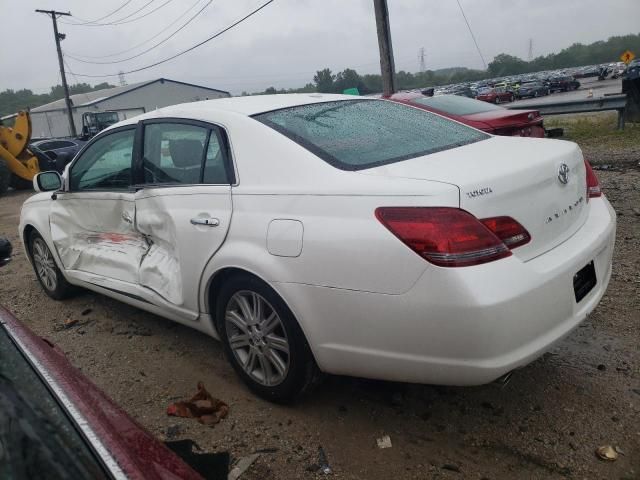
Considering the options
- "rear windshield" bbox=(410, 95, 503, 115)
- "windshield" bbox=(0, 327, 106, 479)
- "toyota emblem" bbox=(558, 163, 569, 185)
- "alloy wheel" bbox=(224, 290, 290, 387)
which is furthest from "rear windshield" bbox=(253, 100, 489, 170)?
"rear windshield" bbox=(410, 95, 503, 115)

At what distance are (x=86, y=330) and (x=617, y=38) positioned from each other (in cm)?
11165

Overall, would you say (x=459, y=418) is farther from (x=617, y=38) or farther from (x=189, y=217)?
(x=617, y=38)

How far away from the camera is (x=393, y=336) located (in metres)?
2.21

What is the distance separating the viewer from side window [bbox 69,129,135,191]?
3.66 metres

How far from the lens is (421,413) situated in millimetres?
2717

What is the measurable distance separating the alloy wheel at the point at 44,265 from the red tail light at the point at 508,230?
3.89m

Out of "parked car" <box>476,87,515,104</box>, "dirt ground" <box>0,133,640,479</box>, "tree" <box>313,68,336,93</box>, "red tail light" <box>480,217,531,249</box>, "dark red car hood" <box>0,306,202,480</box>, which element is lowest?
"dirt ground" <box>0,133,640,479</box>

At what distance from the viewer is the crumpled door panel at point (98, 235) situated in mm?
3578

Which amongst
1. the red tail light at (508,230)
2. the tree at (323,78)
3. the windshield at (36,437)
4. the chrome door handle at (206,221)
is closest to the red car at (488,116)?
the chrome door handle at (206,221)

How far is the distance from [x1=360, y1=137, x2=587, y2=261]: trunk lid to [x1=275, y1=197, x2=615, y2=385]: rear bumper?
0.11 metres

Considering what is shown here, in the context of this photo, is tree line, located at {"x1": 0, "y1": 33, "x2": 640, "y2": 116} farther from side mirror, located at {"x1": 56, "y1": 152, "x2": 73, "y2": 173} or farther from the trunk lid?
the trunk lid

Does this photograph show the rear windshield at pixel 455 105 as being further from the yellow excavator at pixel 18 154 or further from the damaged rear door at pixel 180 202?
the yellow excavator at pixel 18 154

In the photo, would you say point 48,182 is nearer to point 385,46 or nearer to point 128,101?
point 385,46

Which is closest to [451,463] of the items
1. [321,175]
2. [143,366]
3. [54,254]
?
[321,175]
